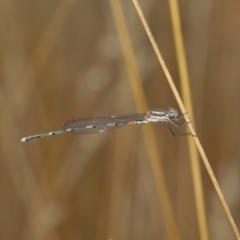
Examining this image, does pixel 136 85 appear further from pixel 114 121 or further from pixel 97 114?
pixel 97 114

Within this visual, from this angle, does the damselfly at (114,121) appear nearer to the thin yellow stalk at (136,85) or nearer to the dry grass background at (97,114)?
the thin yellow stalk at (136,85)

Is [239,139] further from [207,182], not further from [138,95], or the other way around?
[138,95]

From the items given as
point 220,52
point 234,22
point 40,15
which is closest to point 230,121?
point 220,52

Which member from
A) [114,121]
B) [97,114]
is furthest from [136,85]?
[97,114]

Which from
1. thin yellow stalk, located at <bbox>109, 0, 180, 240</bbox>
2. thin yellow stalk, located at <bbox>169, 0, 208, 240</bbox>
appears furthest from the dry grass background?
thin yellow stalk, located at <bbox>169, 0, 208, 240</bbox>

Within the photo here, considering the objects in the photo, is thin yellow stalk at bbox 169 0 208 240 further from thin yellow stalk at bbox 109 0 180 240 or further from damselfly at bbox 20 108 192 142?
thin yellow stalk at bbox 109 0 180 240
